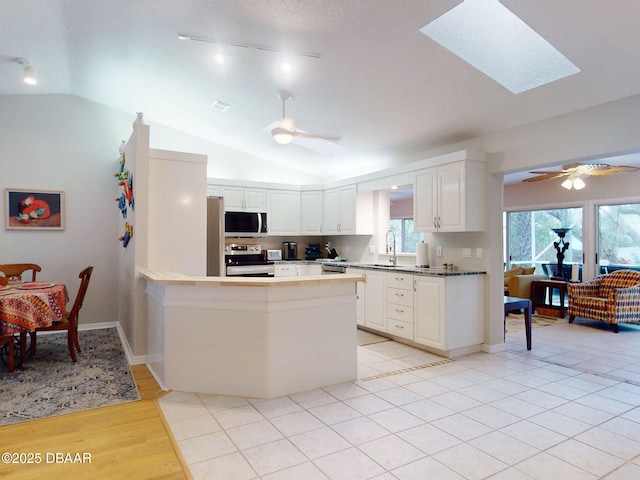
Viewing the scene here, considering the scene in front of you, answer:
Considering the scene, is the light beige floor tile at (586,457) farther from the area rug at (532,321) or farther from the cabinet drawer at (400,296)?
the area rug at (532,321)

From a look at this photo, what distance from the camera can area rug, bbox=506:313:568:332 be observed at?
223 inches

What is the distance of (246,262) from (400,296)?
2.63 metres

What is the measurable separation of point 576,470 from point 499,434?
45 centimetres

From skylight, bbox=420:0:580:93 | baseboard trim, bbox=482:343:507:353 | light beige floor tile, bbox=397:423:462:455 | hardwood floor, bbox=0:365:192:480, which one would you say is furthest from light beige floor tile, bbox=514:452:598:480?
skylight, bbox=420:0:580:93

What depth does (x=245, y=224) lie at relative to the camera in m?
6.09

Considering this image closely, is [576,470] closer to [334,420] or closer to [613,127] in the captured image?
[334,420]

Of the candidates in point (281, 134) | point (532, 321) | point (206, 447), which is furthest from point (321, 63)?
point (532, 321)

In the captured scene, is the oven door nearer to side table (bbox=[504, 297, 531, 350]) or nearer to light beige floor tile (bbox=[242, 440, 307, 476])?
side table (bbox=[504, 297, 531, 350])

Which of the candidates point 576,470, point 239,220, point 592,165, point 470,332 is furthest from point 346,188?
point 576,470

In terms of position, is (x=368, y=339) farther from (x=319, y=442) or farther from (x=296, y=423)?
(x=319, y=442)

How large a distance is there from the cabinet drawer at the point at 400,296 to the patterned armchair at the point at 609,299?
3.31 metres

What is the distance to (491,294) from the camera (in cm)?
432

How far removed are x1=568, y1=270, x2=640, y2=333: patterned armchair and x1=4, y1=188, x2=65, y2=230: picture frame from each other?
767 cm

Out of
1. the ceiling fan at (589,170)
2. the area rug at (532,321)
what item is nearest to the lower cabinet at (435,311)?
the area rug at (532,321)
